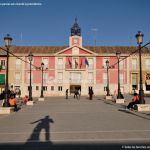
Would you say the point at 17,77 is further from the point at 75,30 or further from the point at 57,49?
the point at 75,30

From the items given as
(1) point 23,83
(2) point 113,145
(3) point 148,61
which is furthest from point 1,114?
(3) point 148,61

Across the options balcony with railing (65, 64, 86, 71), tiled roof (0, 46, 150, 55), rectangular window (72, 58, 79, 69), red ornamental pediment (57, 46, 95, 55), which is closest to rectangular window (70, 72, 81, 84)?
balcony with railing (65, 64, 86, 71)

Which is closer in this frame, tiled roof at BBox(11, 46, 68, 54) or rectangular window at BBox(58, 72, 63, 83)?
rectangular window at BBox(58, 72, 63, 83)

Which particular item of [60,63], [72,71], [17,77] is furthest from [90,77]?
[17,77]

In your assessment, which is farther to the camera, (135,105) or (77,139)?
(135,105)

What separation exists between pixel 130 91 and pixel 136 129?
40.3 metres

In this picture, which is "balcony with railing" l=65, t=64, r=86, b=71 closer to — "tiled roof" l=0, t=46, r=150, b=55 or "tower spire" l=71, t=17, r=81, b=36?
"tiled roof" l=0, t=46, r=150, b=55

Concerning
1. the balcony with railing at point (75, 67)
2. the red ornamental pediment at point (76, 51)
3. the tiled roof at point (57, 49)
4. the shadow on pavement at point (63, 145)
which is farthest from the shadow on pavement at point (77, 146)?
the tiled roof at point (57, 49)

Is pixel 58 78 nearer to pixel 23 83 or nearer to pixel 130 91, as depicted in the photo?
pixel 23 83

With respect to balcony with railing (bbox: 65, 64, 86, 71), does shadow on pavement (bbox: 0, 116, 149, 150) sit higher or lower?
lower

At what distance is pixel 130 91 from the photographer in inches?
1863

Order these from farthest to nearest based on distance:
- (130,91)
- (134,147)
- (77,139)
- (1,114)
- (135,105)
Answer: (130,91) → (135,105) → (1,114) → (77,139) → (134,147)

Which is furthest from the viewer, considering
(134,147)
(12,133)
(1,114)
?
(1,114)

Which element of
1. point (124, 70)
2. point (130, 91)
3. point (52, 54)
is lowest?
→ point (130, 91)
